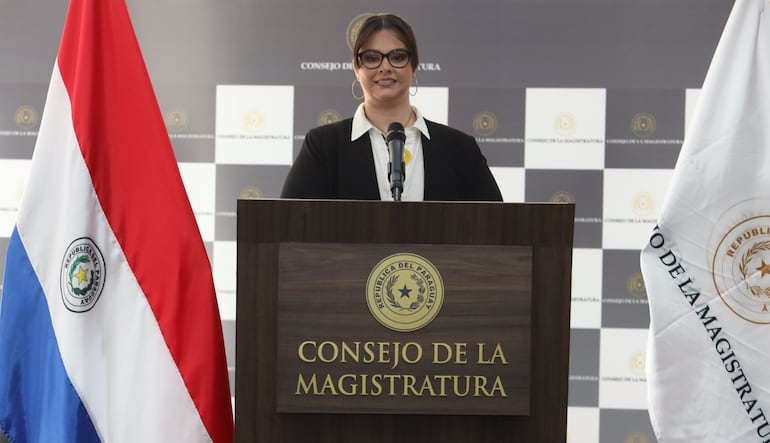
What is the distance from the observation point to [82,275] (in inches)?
68.4

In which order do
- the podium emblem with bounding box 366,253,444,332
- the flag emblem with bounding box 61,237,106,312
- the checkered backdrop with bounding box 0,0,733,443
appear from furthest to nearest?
the checkered backdrop with bounding box 0,0,733,443 → the flag emblem with bounding box 61,237,106,312 → the podium emblem with bounding box 366,253,444,332

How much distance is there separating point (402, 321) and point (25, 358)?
2.91 ft

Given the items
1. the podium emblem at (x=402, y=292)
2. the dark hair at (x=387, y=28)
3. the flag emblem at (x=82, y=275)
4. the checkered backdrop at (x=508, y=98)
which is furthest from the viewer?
the checkered backdrop at (x=508, y=98)

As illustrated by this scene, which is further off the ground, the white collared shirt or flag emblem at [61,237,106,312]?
the white collared shirt

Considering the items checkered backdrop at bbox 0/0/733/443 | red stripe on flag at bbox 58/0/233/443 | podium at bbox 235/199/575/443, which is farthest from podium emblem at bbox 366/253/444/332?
checkered backdrop at bbox 0/0/733/443

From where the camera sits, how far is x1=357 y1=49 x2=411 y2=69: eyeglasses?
78.4 inches

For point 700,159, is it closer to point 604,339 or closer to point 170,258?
point 170,258

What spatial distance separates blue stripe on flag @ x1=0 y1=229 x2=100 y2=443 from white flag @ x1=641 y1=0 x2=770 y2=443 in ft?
4.28

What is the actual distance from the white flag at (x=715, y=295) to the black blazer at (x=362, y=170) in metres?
0.45

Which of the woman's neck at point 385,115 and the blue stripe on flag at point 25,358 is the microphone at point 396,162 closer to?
the woman's neck at point 385,115

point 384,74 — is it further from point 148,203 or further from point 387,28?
point 148,203

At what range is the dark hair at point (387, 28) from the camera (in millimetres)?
1982

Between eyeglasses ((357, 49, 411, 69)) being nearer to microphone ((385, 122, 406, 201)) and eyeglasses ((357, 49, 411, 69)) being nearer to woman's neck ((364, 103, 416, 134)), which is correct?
woman's neck ((364, 103, 416, 134))

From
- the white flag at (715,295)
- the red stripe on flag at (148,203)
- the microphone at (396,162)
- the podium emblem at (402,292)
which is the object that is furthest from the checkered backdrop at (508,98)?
the podium emblem at (402,292)
